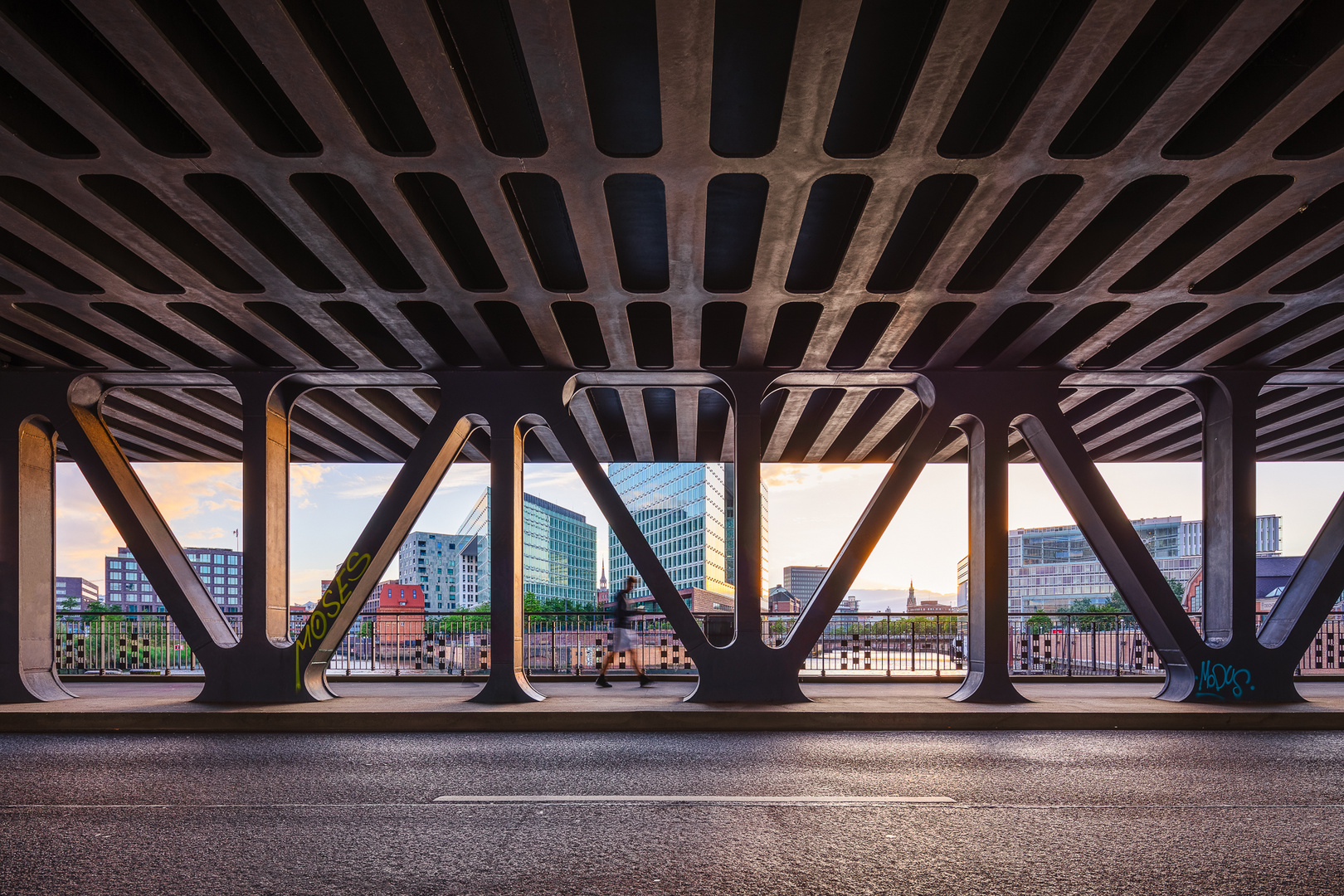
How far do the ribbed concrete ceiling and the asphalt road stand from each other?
5108 mm

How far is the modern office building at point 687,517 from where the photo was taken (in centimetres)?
10712

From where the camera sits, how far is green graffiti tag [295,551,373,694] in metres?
12.3

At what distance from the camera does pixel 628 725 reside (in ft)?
34.5

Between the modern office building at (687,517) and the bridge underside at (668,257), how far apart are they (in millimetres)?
87104

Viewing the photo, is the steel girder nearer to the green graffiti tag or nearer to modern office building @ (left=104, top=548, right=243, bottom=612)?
the green graffiti tag

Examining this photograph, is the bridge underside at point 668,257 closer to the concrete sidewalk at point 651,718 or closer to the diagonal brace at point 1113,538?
the diagonal brace at point 1113,538

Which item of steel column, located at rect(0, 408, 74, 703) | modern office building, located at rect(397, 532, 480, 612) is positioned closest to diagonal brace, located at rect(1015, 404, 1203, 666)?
steel column, located at rect(0, 408, 74, 703)

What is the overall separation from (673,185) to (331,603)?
8442 millimetres

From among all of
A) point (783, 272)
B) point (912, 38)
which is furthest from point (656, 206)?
point (912, 38)

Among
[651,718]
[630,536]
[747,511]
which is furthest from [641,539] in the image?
[651,718]

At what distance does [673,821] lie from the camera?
5.22 meters

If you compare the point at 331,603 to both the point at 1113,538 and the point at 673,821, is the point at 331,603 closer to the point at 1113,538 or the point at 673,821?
the point at 673,821

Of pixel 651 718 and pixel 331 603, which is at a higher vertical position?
pixel 331 603

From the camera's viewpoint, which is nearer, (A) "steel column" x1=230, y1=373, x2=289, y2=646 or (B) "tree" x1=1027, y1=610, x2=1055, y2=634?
(A) "steel column" x1=230, y1=373, x2=289, y2=646
